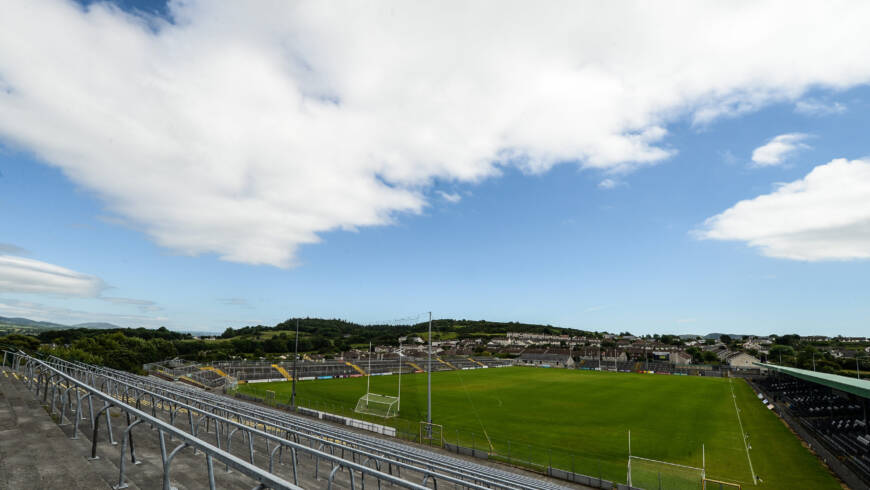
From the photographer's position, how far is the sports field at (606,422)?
28125 mm

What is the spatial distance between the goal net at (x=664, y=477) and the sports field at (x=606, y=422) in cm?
128

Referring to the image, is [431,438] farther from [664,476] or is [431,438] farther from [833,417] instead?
[833,417]

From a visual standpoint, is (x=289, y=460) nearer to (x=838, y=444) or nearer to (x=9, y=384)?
(x=9, y=384)

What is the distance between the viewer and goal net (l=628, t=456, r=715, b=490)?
2291cm

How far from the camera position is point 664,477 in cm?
2367

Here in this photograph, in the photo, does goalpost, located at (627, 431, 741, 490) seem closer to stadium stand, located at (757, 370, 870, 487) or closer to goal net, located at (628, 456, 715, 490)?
goal net, located at (628, 456, 715, 490)

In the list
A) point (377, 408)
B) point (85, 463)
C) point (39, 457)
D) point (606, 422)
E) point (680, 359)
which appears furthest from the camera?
point (680, 359)

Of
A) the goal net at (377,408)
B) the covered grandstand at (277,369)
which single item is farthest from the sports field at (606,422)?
the covered grandstand at (277,369)

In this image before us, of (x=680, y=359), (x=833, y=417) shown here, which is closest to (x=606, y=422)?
(x=833, y=417)

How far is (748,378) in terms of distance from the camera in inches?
3494

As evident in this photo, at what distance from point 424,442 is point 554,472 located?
10193 millimetres

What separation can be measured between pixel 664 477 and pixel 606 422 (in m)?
19.7

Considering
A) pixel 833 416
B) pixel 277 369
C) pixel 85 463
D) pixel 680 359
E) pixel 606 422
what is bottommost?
pixel 680 359

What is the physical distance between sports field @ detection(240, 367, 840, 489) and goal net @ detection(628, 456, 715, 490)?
4.18 ft
